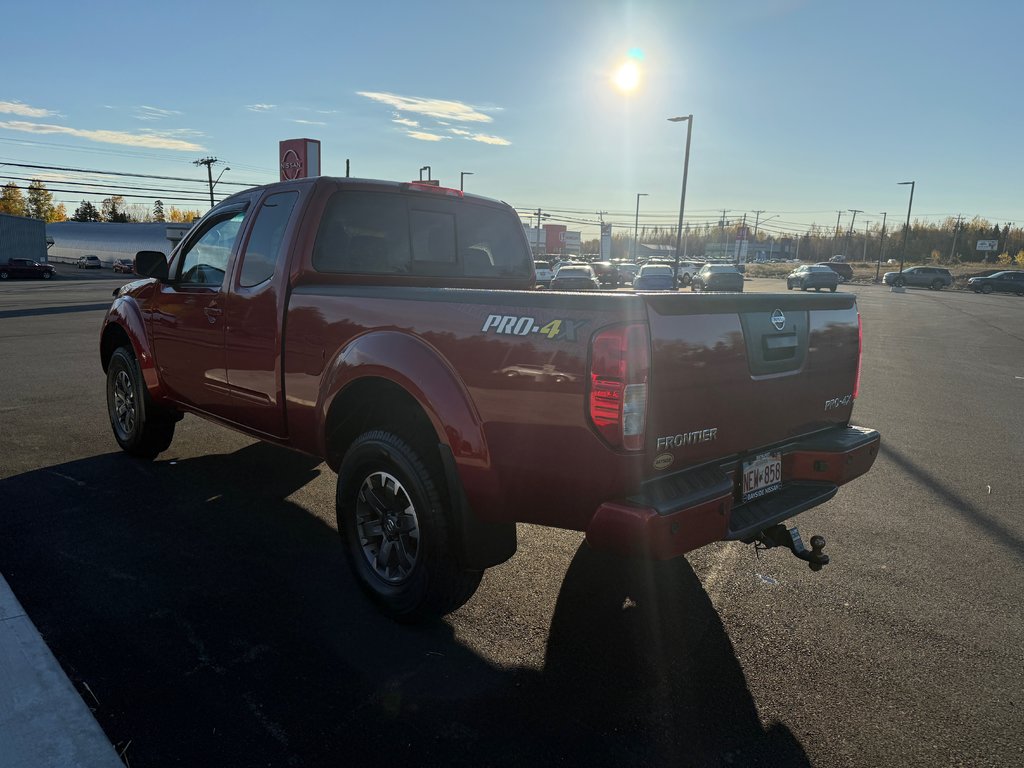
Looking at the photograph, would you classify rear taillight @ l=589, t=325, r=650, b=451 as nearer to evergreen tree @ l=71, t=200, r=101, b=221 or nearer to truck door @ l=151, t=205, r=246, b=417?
truck door @ l=151, t=205, r=246, b=417

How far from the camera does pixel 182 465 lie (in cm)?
547

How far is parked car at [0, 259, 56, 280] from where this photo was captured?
157 ft

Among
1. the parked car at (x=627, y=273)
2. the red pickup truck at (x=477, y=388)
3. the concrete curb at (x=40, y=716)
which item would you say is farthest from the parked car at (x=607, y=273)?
the concrete curb at (x=40, y=716)

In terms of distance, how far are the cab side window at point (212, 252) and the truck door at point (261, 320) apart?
276 millimetres

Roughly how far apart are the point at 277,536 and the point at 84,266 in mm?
78352

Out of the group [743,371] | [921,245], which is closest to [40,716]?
[743,371]

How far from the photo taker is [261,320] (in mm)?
3869

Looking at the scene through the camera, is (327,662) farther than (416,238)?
No

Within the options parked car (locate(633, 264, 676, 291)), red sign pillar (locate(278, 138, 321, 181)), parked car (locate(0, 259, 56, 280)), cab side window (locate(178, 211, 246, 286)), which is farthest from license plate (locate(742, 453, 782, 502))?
parked car (locate(0, 259, 56, 280))

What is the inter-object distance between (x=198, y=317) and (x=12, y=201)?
13005 cm

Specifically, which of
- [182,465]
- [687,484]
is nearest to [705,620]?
[687,484]

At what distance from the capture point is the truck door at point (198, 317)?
4.30 meters

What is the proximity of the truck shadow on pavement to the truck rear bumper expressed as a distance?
63cm

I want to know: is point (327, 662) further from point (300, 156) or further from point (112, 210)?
point (112, 210)
